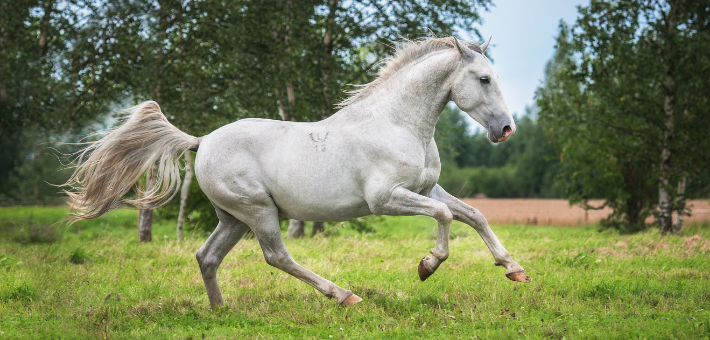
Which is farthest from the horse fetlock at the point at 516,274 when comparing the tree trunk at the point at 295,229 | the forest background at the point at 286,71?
the tree trunk at the point at 295,229

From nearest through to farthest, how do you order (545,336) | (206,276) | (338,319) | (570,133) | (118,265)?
(545,336)
(338,319)
(206,276)
(118,265)
(570,133)

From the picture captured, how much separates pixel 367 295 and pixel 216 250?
1.50 meters

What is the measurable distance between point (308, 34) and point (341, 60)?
1.02 metres

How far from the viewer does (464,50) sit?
4.45 metres

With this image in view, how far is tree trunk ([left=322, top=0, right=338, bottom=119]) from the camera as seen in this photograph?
1110 centimetres

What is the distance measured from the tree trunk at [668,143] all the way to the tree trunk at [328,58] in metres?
7.50

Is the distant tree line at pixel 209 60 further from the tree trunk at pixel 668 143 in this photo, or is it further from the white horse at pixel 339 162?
the white horse at pixel 339 162

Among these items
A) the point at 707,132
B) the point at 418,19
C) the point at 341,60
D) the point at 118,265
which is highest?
the point at 418,19

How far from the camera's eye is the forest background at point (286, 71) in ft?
36.1

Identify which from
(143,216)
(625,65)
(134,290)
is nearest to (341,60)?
(143,216)

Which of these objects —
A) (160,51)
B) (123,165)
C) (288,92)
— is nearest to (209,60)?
(160,51)

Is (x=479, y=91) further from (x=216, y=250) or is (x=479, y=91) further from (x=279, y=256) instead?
(x=216, y=250)

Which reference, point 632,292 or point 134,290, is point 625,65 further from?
point 134,290

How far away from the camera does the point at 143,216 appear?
36.0 feet
